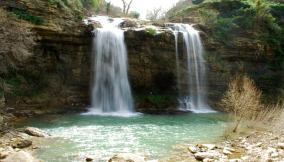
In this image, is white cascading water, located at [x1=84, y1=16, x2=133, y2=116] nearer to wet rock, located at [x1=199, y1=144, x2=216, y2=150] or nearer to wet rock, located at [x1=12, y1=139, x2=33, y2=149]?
wet rock, located at [x1=12, y1=139, x2=33, y2=149]

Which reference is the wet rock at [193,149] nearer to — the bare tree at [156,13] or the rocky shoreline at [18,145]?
the rocky shoreline at [18,145]

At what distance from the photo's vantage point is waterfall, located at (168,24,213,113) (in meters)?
26.5

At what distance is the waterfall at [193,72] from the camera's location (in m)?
26.5

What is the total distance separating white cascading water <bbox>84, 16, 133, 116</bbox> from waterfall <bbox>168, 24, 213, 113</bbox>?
14.5 ft

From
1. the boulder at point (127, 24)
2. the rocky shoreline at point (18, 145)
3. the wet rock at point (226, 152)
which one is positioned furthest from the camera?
the boulder at point (127, 24)

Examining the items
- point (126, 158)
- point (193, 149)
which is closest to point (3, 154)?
point (126, 158)

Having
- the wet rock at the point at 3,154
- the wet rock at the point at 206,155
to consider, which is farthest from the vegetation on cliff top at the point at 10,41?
the wet rock at the point at 206,155

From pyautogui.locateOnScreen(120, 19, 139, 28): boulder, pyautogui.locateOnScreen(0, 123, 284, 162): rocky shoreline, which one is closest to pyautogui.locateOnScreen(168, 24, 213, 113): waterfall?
pyautogui.locateOnScreen(120, 19, 139, 28): boulder

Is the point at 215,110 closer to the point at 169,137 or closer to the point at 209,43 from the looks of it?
the point at 209,43

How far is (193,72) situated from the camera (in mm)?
26891

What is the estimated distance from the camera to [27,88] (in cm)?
2272

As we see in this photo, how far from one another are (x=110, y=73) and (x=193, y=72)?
6.68 metres

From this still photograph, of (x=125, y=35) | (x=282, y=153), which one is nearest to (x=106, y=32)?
(x=125, y=35)

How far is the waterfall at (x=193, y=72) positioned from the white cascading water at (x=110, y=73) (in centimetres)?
441
